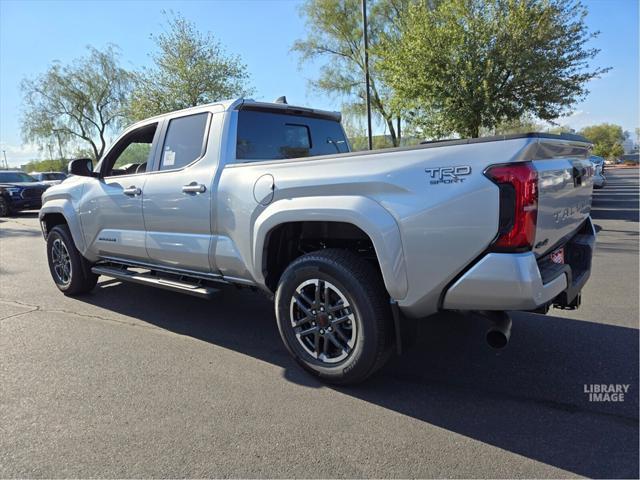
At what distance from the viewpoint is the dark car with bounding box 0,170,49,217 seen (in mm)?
16938

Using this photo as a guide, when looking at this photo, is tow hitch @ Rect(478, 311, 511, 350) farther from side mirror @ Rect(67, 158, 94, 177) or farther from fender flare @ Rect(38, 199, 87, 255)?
fender flare @ Rect(38, 199, 87, 255)

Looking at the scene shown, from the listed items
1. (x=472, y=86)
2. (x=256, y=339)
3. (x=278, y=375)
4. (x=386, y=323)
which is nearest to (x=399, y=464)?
(x=386, y=323)

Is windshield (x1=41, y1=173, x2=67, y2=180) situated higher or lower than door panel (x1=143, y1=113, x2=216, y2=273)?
higher

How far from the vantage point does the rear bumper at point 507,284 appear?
2377mm

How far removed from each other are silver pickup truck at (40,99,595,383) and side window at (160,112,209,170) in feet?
0.05

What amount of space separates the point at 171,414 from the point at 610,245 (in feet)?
27.7

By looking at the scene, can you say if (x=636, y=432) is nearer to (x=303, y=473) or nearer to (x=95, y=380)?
(x=303, y=473)

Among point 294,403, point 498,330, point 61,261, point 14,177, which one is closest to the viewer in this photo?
point 498,330

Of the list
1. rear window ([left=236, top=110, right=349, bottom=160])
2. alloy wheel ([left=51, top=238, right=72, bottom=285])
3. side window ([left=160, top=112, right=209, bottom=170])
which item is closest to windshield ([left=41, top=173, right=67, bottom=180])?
alloy wheel ([left=51, top=238, right=72, bottom=285])

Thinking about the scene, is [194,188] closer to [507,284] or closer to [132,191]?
[132,191]

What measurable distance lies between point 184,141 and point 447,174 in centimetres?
266

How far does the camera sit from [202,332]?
4348mm

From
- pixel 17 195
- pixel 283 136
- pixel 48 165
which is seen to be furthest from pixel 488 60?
pixel 48 165

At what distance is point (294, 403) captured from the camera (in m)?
2.98
